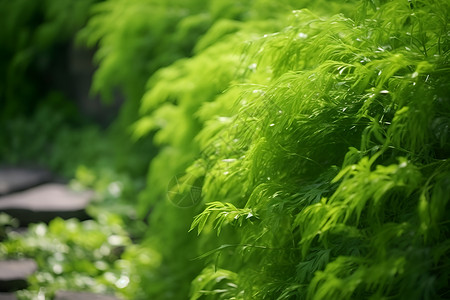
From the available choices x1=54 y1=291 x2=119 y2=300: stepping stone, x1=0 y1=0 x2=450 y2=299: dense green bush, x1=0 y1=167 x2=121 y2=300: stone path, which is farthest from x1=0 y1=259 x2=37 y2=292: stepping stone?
A: x1=0 y1=0 x2=450 y2=299: dense green bush

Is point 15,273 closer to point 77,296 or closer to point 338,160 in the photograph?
point 77,296

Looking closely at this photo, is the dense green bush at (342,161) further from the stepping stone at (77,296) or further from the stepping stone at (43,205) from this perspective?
the stepping stone at (43,205)

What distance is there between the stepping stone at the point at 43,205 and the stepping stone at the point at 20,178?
108 mm

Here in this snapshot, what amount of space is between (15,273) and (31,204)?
0.96 metres

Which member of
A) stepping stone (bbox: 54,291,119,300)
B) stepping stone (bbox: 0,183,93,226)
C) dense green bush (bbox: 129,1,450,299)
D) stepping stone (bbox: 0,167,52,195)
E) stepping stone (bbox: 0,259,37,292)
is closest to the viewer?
dense green bush (bbox: 129,1,450,299)

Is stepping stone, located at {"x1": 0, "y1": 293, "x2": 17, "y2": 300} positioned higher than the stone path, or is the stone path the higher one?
stepping stone, located at {"x1": 0, "y1": 293, "x2": 17, "y2": 300}

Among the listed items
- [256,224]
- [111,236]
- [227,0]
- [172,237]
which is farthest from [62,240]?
[256,224]

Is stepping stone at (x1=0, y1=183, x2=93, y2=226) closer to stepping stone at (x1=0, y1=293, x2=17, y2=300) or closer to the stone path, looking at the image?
the stone path

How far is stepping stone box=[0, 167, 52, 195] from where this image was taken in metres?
4.02

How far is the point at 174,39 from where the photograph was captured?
3.39 meters

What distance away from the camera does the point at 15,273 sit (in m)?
2.68

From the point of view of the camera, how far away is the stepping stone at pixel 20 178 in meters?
4.02

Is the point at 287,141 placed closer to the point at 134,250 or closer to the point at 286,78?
the point at 286,78

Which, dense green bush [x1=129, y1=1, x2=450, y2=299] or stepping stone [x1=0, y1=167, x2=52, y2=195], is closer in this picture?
dense green bush [x1=129, y1=1, x2=450, y2=299]
